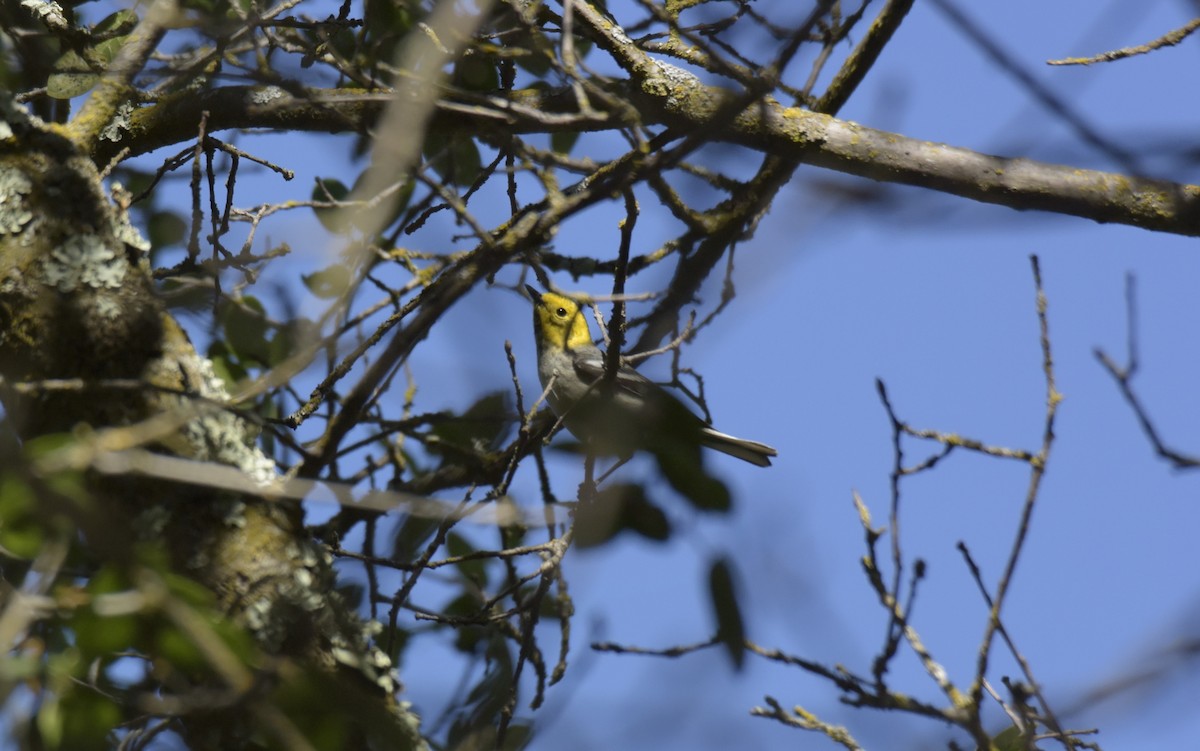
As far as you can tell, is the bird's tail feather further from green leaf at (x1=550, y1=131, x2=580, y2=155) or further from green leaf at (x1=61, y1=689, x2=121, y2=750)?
green leaf at (x1=61, y1=689, x2=121, y2=750)

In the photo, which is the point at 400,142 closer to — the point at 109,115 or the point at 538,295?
the point at 109,115

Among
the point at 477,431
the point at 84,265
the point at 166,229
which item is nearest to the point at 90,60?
the point at 84,265

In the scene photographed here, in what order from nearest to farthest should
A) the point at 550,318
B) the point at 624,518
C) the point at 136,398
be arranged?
the point at 624,518, the point at 136,398, the point at 550,318

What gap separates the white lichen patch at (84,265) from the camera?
7.48 feet

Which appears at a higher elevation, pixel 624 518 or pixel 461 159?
pixel 461 159

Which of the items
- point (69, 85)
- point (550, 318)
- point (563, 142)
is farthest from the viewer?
point (550, 318)

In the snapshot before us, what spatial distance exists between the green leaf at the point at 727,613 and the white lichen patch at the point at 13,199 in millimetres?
1637

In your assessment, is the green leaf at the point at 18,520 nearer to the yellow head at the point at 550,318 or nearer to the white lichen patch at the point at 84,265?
the white lichen patch at the point at 84,265

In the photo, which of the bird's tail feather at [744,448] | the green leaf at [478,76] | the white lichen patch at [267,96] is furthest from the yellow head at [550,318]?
the white lichen patch at [267,96]

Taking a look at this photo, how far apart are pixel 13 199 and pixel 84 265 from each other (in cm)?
22

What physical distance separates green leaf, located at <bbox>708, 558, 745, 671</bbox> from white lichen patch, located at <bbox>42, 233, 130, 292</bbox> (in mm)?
1406

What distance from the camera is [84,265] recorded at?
2303 millimetres

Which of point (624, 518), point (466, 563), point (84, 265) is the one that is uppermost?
point (466, 563)

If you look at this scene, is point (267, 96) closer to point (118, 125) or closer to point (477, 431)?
point (118, 125)
